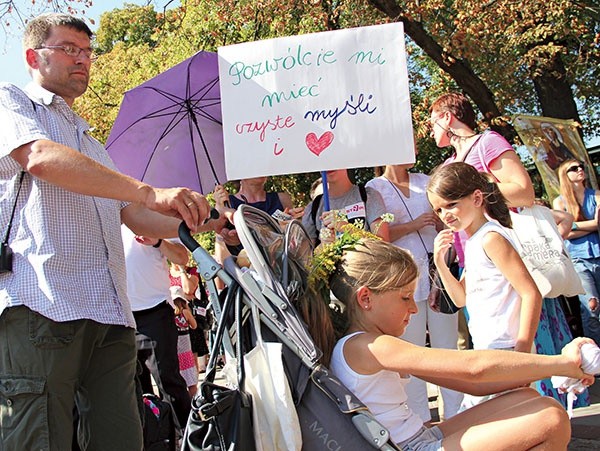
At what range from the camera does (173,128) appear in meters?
5.21

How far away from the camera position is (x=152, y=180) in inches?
204

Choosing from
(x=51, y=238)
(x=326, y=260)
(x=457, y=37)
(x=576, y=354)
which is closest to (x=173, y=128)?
(x=51, y=238)

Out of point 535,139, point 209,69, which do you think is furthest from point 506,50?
point 209,69

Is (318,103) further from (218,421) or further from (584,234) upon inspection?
(584,234)

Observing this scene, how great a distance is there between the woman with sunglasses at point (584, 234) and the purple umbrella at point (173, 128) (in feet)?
11.4

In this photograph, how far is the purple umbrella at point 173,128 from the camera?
5.12m

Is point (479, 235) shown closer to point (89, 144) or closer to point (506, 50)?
point (89, 144)

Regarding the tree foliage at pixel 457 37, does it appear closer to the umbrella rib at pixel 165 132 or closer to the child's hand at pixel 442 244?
the umbrella rib at pixel 165 132

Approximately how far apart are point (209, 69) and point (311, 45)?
1.29 meters

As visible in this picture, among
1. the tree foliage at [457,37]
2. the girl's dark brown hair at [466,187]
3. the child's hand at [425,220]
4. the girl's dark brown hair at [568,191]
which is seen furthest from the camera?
the tree foliage at [457,37]

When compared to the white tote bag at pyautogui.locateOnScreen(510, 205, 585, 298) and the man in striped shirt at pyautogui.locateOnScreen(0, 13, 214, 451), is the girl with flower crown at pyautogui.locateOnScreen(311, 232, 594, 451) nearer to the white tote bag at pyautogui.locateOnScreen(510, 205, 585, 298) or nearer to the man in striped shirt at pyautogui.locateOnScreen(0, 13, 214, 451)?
the man in striped shirt at pyautogui.locateOnScreen(0, 13, 214, 451)

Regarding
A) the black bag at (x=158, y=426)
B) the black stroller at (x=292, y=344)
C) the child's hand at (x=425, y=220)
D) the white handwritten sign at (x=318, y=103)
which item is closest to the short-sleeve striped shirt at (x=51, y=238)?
the black stroller at (x=292, y=344)

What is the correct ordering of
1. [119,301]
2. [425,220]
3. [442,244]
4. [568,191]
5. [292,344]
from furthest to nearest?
[568,191] < [425,220] < [442,244] < [119,301] < [292,344]

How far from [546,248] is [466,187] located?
129 cm
